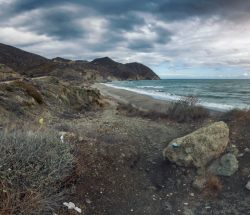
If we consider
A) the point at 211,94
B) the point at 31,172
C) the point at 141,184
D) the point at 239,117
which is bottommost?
the point at 141,184

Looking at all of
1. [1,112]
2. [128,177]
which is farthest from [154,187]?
[1,112]

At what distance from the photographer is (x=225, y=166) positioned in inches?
307

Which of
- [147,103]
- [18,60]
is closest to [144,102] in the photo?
[147,103]

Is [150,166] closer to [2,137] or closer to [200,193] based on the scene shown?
[200,193]

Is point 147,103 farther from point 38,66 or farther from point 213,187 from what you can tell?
point 38,66

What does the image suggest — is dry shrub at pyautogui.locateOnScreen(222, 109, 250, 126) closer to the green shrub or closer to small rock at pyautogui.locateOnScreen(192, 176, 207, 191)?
small rock at pyautogui.locateOnScreen(192, 176, 207, 191)

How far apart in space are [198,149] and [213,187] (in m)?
1.23

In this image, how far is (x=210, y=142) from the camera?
823cm

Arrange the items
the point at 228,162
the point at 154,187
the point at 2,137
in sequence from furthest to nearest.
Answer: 1. the point at 228,162
2. the point at 154,187
3. the point at 2,137

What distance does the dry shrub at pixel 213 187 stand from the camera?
6922mm

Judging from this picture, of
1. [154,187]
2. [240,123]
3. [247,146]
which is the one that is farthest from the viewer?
[240,123]

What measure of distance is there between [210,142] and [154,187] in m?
2.06

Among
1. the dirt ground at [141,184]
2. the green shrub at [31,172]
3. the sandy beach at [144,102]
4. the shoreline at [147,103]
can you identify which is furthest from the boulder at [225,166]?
the sandy beach at [144,102]

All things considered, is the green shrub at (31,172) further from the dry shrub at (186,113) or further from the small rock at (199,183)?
the dry shrub at (186,113)
